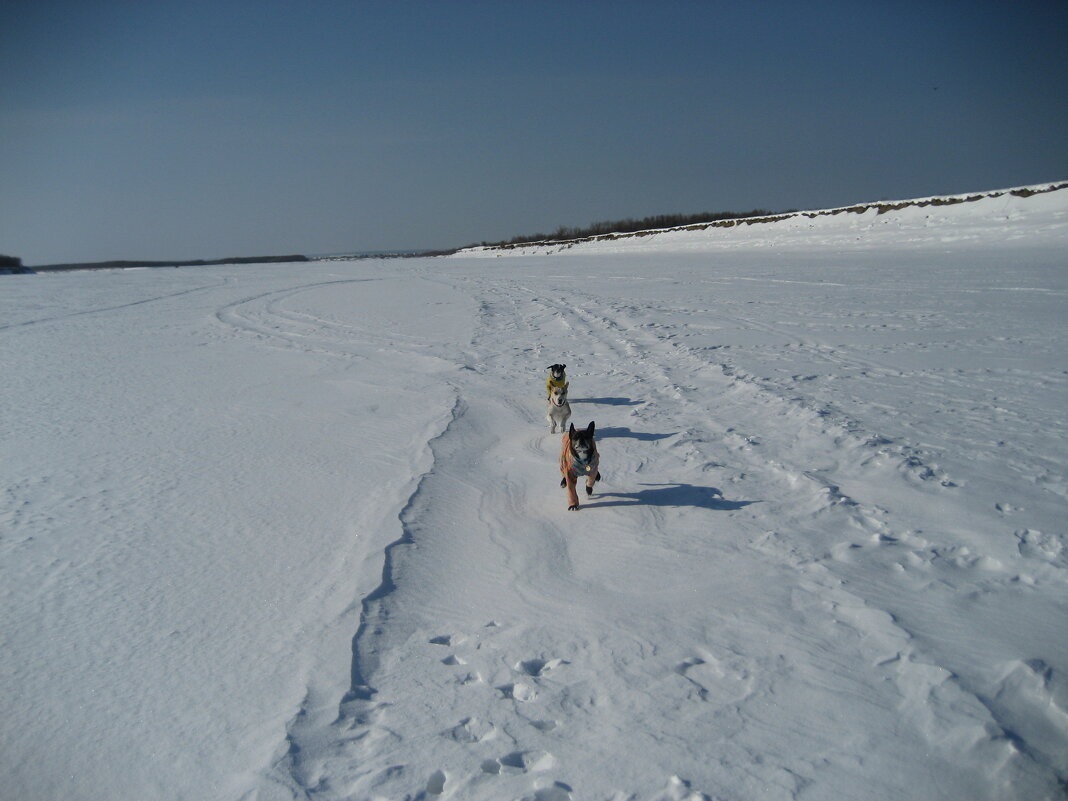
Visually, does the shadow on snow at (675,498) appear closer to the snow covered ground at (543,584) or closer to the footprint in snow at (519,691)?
the snow covered ground at (543,584)

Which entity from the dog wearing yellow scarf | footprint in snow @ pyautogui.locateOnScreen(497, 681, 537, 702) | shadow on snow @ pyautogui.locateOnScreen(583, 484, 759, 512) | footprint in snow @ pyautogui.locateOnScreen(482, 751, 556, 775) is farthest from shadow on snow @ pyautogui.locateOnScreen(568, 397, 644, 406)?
footprint in snow @ pyautogui.locateOnScreen(482, 751, 556, 775)

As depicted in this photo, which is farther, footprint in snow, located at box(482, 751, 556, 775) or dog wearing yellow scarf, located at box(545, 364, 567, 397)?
dog wearing yellow scarf, located at box(545, 364, 567, 397)

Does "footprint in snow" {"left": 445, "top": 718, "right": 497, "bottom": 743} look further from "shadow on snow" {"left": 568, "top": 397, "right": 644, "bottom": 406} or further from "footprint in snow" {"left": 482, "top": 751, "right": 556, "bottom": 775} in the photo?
"shadow on snow" {"left": 568, "top": 397, "right": 644, "bottom": 406}

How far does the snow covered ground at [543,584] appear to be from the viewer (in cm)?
230

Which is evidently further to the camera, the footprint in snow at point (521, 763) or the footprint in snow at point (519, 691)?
the footprint in snow at point (519, 691)

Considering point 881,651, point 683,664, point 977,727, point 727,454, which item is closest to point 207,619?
point 683,664

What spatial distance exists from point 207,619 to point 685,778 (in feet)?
7.26

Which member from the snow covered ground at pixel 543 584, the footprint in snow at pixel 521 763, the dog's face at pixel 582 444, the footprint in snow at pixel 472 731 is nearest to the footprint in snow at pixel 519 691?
the snow covered ground at pixel 543 584

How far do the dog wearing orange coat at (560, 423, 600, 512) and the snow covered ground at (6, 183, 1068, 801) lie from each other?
15cm

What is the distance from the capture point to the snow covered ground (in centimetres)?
230

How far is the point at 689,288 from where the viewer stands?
15.5 metres

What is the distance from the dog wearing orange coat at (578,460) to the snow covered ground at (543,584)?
6.1 inches

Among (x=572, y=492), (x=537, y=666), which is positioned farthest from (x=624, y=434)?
(x=537, y=666)

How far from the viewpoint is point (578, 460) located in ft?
13.3
